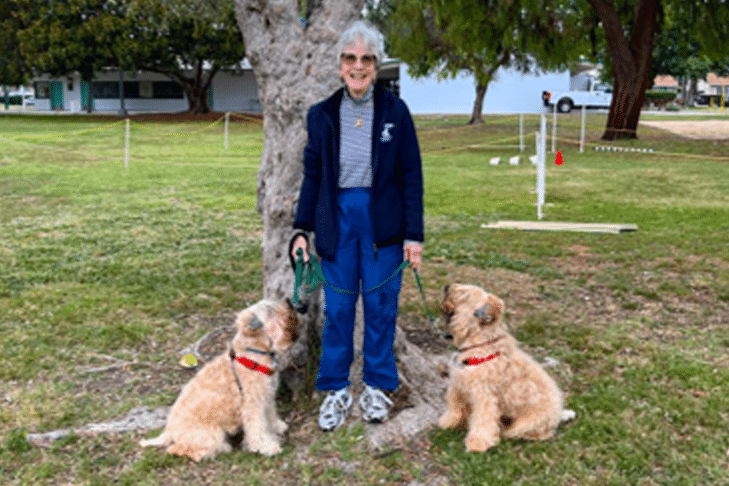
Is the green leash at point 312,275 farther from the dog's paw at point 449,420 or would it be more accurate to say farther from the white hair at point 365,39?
the white hair at point 365,39

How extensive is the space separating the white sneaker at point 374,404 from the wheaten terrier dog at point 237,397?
53 cm

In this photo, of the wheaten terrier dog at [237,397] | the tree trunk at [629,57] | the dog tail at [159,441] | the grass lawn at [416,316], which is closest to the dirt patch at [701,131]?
the tree trunk at [629,57]

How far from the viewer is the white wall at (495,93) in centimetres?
4638

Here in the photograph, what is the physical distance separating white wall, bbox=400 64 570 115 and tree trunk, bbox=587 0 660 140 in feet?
77.6

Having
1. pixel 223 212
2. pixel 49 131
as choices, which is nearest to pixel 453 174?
pixel 223 212

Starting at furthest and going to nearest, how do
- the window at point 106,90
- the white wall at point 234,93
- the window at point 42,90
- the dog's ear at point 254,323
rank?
1. the window at point 42,90
2. the white wall at point 234,93
3. the window at point 106,90
4. the dog's ear at point 254,323

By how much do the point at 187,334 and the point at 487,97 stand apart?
43.6m

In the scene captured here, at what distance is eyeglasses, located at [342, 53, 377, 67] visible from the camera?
3.58 m

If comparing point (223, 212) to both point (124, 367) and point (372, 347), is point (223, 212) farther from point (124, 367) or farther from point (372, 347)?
point (372, 347)

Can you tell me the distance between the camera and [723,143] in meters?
23.1

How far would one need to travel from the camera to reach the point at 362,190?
3688 mm

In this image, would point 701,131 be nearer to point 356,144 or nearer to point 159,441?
point 356,144

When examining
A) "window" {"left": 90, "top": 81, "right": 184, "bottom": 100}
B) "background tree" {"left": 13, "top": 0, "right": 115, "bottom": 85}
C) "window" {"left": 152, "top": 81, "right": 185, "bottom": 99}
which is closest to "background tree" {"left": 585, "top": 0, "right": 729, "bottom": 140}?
"background tree" {"left": 13, "top": 0, "right": 115, "bottom": 85}

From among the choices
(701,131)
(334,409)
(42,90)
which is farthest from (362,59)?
(42,90)
